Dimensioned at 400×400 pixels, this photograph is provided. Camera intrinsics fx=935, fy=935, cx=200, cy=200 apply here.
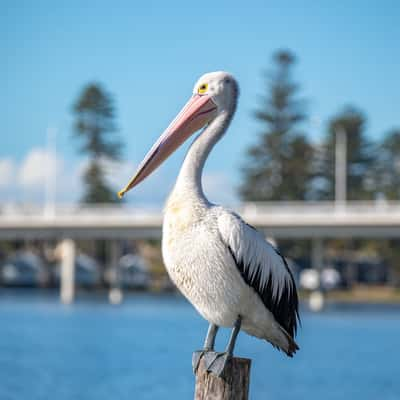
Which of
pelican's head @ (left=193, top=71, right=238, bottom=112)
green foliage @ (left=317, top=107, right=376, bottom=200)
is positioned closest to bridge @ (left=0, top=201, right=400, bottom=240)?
green foliage @ (left=317, top=107, right=376, bottom=200)

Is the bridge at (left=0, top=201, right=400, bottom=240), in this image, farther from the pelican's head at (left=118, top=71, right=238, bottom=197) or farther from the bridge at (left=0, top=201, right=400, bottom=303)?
the pelican's head at (left=118, top=71, right=238, bottom=197)

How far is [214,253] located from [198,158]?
→ 59 cm

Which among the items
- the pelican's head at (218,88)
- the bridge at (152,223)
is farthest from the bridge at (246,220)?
the pelican's head at (218,88)

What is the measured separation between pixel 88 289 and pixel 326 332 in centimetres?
3454

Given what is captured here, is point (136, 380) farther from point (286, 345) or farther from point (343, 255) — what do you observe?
point (343, 255)

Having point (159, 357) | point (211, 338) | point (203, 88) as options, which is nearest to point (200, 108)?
point (203, 88)

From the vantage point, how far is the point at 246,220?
1652 inches

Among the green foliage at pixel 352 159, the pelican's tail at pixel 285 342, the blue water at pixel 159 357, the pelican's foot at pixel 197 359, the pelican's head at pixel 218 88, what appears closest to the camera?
the pelican's foot at pixel 197 359

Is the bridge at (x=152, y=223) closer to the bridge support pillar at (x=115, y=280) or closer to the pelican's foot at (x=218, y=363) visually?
the bridge support pillar at (x=115, y=280)

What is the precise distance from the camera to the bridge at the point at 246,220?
41.7m

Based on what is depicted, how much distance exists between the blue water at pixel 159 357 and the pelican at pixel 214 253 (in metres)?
12.0

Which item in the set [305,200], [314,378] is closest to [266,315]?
[314,378]

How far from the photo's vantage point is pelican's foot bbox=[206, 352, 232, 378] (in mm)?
4836

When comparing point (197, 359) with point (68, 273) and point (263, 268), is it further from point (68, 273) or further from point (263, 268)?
point (68, 273)
